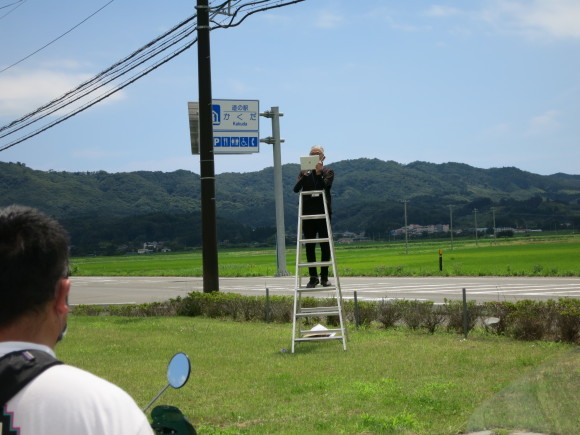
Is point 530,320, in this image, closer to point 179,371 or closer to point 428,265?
point 179,371

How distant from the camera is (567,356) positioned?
312 centimetres

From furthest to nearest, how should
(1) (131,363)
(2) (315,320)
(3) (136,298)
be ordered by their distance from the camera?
1. (3) (136,298)
2. (2) (315,320)
3. (1) (131,363)

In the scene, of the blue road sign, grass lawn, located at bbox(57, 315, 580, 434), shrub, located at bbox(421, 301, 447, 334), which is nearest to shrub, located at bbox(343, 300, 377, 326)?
grass lawn, located at bbox(57, 315, 580, 434)

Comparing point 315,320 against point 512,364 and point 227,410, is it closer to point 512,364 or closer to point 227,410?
point 512,364

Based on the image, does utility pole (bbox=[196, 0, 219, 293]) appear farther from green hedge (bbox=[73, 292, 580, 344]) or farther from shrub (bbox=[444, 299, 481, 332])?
shrub (bbox=[444, 299, 481, 332])

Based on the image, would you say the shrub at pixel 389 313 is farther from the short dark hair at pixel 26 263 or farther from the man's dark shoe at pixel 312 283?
the short dark hair at pixel 26 263

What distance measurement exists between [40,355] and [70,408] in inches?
7.1

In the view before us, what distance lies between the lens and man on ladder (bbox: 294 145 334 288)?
1139 cm

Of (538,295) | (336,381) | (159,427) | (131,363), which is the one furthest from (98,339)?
(538,295)

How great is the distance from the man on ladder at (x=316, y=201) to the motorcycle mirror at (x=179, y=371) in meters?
8.70

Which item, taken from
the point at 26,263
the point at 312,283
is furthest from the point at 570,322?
the point at 26,263

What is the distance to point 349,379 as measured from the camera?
835 centimetres

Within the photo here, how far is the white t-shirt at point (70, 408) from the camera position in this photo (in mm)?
1725

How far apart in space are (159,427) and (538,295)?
1861 centimetres
